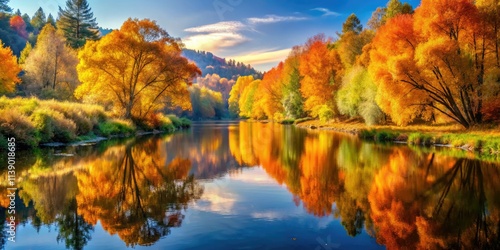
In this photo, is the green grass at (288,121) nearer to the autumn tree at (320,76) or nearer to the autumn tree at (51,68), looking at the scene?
the autumn tree at (320,76)

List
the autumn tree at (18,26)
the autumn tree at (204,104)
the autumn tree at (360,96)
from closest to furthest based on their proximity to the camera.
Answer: the autumn tree at (360,96) → the autumn tree at (18,26) → the autumn tree at (204,104)

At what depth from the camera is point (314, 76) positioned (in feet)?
186

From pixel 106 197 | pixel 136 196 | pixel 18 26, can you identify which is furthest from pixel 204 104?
pixel 106 197

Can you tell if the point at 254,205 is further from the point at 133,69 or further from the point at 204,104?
the point at 204,104

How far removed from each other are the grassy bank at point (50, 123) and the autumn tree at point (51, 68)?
18663 millimetres

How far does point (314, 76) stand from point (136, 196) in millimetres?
48860

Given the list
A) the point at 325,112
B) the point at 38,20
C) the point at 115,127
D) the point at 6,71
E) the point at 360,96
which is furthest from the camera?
the point at 38,20

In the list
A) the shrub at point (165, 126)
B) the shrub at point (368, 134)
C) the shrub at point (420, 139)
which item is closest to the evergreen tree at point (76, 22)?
the shrub at point (165, 126)

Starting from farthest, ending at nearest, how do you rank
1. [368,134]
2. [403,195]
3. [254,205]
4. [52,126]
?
[368,134]
[52,126]
[403,195]
[254,205]

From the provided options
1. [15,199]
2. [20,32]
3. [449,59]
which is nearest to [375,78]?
[449,59]

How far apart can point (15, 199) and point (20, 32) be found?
108677 millimetres

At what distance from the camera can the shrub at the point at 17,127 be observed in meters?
19.9

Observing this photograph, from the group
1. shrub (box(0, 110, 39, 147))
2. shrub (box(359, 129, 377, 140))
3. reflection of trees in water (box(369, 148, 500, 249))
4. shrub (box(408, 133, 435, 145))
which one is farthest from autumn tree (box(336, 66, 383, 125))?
shrub (box(0, 110, 39, 147))

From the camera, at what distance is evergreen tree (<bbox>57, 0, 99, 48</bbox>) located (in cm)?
6850
